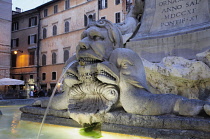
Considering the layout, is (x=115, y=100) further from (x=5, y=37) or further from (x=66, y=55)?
(x=66, y=55)

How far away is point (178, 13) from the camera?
5102mm

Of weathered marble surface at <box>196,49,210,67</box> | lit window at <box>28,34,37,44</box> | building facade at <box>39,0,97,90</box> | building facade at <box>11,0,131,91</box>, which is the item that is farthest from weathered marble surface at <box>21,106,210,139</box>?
lit window at <box>28,34,37,44</box>

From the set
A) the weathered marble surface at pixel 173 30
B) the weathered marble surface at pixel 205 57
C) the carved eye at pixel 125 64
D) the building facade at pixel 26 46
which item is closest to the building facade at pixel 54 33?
the building facade at pixel 26 46

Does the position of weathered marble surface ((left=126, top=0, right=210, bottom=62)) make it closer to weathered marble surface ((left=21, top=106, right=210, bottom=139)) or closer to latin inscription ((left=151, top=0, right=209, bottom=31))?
latin inscription ((left=151, top=0, right=209, bottom=31))

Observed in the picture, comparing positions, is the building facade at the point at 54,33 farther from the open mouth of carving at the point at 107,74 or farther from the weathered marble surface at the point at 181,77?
the open mouth of carving at the point at 107,74

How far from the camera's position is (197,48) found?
451cm

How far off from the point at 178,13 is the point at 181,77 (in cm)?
170

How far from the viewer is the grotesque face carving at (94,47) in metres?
2.75

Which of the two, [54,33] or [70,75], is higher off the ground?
[54,33]

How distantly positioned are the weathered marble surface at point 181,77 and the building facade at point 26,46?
2857 cm

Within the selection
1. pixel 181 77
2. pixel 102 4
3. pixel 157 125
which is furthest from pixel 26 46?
pixel 157 125

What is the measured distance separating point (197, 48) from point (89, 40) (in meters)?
2.60

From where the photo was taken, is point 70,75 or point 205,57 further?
point 205,57

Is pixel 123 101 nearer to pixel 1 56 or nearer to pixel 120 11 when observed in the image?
pixel 120 11
